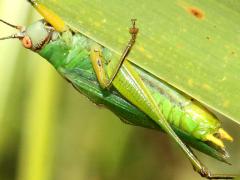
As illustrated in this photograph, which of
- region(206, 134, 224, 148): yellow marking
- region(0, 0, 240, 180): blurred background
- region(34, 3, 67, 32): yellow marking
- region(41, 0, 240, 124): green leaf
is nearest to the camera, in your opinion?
region(41, 0, 240, 124): green leaf

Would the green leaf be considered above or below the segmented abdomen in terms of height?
above

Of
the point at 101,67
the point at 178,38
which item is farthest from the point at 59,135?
the point at 178,38

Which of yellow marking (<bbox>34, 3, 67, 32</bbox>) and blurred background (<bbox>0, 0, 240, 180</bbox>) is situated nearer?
yellow marking (<bbox>34, 3, 67, 32</bbox>)

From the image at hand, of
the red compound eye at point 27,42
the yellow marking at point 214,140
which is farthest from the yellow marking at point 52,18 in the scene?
the yellow marking at point 214,140

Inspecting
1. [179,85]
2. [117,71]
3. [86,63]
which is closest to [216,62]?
[179,85]

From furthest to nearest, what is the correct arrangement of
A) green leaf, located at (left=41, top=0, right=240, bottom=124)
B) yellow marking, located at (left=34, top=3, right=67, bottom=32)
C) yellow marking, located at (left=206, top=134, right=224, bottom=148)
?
yellow marking, located at (left=206, top=134, right=224, bottom=148), yellow marking, located at (left=34, top=3, right=67, bottom=32), green leaf, located at (left=41, top=0, right=240, bottom=124)

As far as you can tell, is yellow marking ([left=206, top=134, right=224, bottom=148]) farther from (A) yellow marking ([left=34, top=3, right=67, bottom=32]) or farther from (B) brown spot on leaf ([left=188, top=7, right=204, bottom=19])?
(A) yellow marking ([left=34, top=3, right=67, bottom=32])

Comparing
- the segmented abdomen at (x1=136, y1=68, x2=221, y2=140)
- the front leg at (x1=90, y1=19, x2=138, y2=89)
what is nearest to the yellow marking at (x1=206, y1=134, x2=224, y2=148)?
the segmented abdomen at (x1=136, y1=68, x2=221, y2=140)

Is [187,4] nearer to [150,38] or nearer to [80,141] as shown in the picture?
[150,38]
